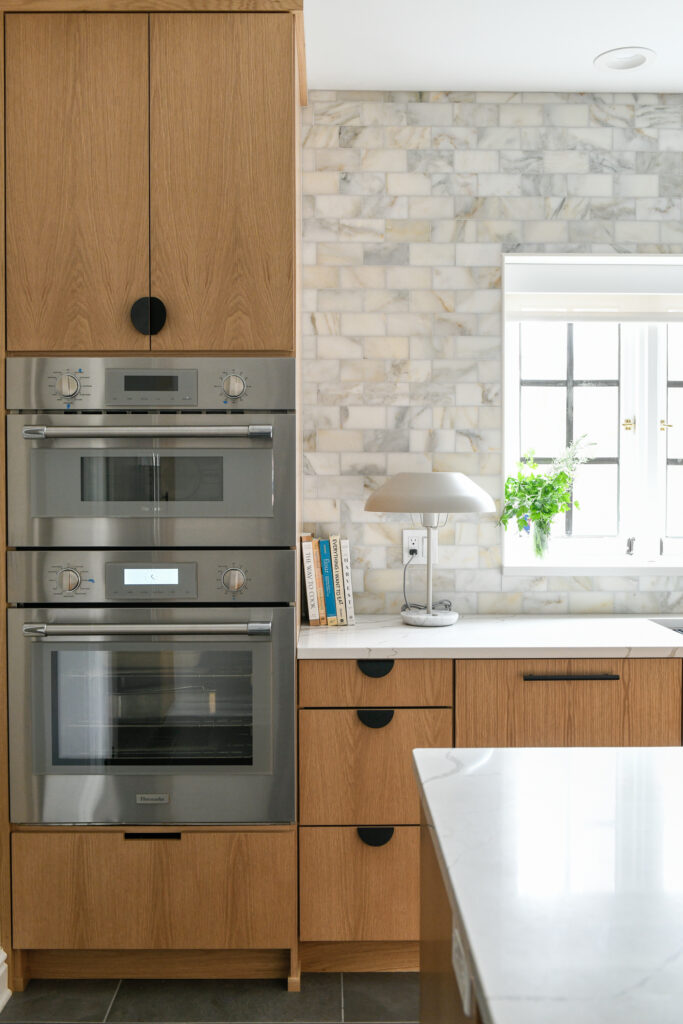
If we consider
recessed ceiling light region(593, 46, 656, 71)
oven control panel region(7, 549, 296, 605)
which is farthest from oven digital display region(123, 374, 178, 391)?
recessed ceiling light region(593, 46, 656, 71)

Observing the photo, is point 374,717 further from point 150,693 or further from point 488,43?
point 488,43

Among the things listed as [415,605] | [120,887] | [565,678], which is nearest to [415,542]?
[415,605]

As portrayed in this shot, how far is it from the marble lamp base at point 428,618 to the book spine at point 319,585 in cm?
25

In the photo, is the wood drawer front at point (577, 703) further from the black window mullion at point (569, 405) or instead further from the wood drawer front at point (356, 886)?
the black window mullion at point (569, 405)

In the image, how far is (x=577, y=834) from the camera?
0.96 m

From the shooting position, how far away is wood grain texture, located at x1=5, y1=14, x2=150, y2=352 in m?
2.06

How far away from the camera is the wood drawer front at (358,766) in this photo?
2.16 metres

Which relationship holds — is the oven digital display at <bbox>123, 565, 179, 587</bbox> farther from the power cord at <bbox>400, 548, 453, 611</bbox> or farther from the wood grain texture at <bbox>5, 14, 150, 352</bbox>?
the power cord at <bbox>400, 548, 453, 611</bbox>

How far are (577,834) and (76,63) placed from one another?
2125 mm

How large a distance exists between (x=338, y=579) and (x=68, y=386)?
0.99 m

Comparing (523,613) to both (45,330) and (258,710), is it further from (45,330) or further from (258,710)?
(45,330)

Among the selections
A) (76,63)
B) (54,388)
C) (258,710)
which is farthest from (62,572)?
(76,63)

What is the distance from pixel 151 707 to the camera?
6.93 ft

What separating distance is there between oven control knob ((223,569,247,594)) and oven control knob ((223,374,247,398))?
457 millimetres
